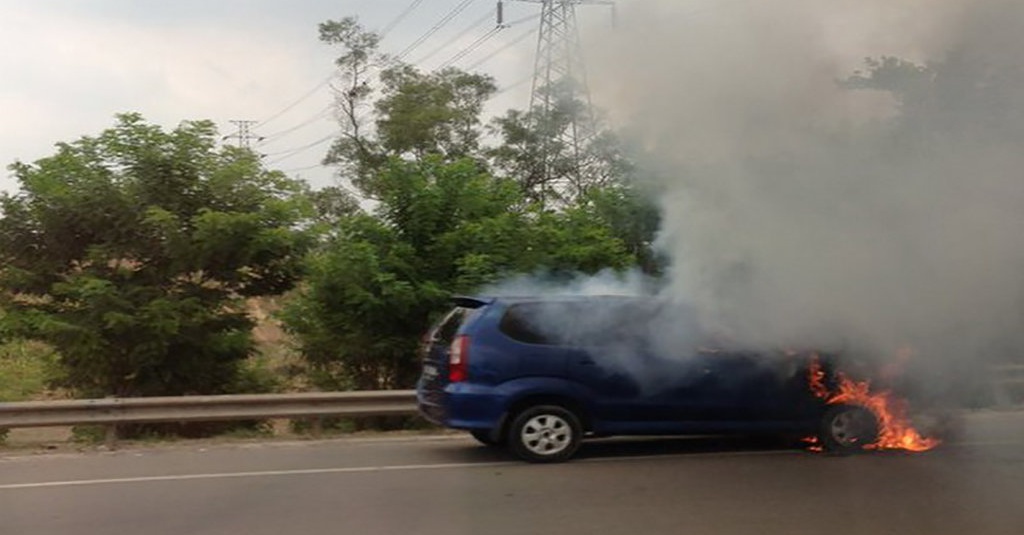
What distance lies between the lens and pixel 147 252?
1278 centimetres

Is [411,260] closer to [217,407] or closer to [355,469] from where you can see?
[217,407]

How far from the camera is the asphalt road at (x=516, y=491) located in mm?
6285

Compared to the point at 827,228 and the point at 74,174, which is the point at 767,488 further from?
the point at 74,174

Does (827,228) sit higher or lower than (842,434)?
higher

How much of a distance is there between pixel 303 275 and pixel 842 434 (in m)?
7.47

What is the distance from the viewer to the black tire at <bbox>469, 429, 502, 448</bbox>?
8252mm

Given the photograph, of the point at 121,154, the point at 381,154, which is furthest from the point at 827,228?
the point at 381,154

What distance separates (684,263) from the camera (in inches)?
333

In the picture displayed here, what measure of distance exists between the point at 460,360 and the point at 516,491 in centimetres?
128

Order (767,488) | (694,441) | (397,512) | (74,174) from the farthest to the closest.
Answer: (74,174) < (694,441) < (767,488) < (397,512)

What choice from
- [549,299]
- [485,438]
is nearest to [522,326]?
[549,299]

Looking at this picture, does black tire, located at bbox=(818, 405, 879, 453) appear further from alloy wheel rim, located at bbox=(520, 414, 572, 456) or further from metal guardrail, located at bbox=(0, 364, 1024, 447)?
alloy wheel rim, located at bbox=(520, 414, 572, 456)

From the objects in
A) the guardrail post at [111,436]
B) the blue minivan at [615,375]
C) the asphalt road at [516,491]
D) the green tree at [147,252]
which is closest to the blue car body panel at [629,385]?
the blue minivan at [615,375]

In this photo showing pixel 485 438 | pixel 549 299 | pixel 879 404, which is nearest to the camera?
pixel 549 299
